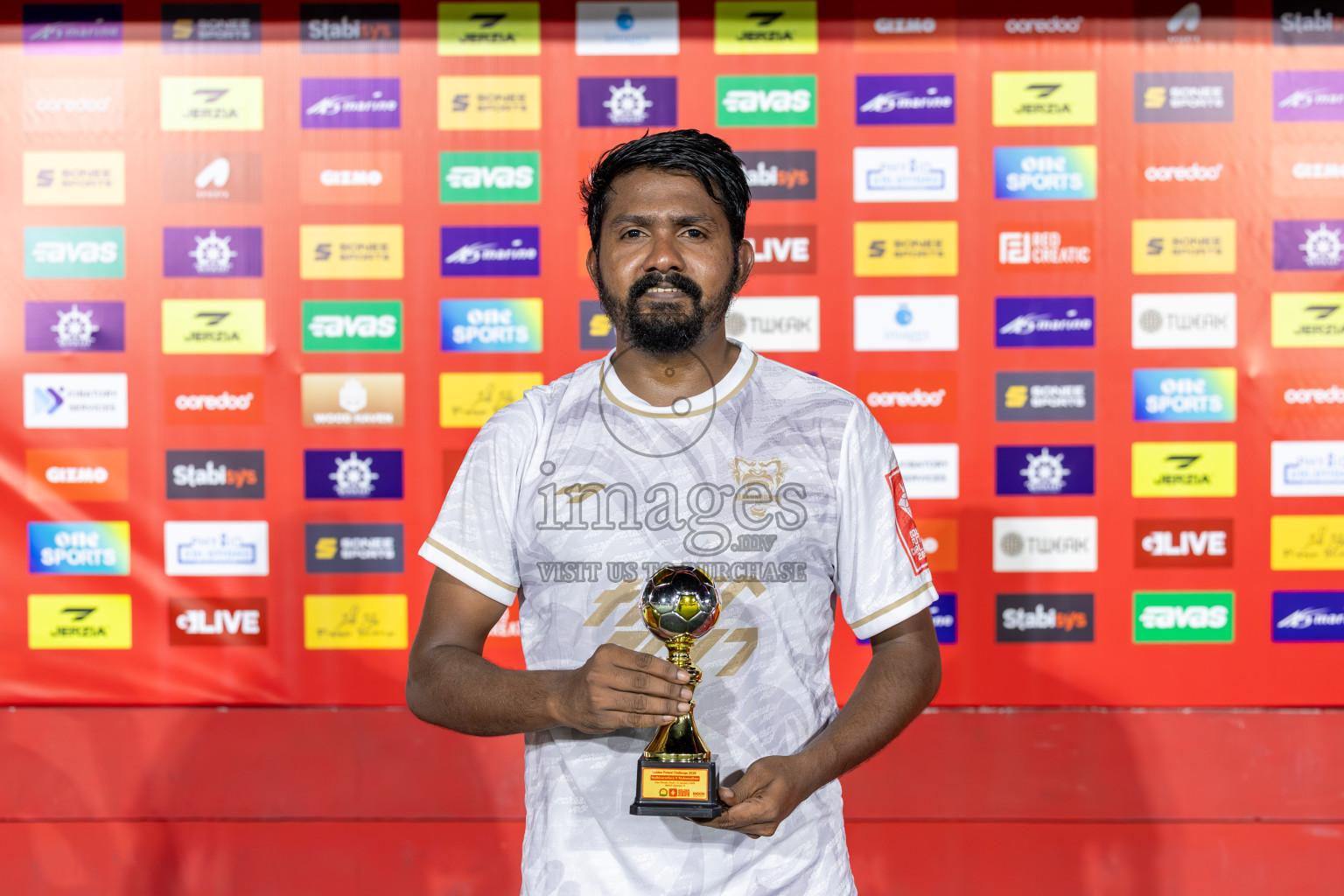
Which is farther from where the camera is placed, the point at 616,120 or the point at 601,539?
the point at 616,120

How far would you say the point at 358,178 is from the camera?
2156 millimetres

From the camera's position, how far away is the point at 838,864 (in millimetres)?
1001

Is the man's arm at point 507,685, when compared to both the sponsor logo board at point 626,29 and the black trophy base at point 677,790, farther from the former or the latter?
the sponsor logo board at point 626,29

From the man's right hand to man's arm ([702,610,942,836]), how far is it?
109 millimetres

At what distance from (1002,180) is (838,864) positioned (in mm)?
1657

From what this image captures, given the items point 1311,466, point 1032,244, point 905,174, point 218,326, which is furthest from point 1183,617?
point 218,326

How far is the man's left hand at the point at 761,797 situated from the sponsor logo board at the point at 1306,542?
1.77 meters

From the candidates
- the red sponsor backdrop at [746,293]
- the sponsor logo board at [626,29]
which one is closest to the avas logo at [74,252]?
the red sponsor backdrop at [746,293]

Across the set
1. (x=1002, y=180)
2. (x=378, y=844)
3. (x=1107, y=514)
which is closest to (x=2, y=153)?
(x=378, y=844)

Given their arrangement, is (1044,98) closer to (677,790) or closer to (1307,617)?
(1307,617)

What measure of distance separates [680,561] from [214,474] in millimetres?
1584

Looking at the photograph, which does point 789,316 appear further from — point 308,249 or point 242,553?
point 242,553

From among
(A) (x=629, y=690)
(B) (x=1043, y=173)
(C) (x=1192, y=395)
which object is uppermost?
(B) (x=1043, y=173)

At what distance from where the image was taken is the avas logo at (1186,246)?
212 centimetres
